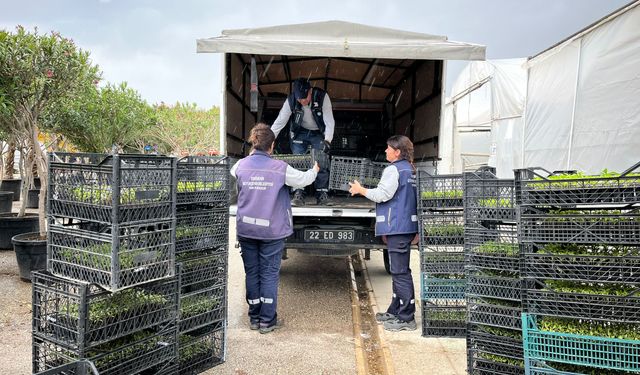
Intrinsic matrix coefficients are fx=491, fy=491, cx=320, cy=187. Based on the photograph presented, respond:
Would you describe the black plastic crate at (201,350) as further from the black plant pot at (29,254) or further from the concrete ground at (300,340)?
the black plant pot at (29,254)

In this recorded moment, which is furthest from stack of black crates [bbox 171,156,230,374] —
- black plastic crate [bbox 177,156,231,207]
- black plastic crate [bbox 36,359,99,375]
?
black plastic crate [bbox 36,359,99,375]

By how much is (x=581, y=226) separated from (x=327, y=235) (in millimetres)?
3399

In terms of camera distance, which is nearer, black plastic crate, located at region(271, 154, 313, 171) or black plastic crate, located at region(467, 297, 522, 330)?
black plastic crate, located at region(467, 297, 522, 330)

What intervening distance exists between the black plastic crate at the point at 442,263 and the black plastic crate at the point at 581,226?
177cm

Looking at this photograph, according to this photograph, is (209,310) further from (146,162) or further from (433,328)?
(433,328)

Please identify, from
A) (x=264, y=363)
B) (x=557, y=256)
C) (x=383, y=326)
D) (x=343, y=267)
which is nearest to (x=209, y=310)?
(x=264, y=363)

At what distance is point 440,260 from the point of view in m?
4.64

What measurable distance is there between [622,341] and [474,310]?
1.09m

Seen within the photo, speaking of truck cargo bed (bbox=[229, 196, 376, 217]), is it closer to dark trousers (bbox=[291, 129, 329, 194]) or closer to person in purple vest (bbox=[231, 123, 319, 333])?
person in purple vest (bbox=[231, 123, 319, 333])

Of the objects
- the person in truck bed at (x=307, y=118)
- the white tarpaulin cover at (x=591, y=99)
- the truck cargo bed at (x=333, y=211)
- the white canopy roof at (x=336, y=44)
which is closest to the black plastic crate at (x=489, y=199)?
the truck cargo bed at (x=333, y=211)

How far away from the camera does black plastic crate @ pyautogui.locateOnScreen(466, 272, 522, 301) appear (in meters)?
3.41

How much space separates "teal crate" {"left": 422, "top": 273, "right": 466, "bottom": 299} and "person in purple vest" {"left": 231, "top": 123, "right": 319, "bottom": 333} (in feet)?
4.57

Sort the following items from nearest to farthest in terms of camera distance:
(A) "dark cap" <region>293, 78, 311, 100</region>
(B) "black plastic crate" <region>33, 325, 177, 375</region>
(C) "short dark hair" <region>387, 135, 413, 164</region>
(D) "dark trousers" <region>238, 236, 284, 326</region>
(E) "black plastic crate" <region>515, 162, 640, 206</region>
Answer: (E) "black plastic crate" <region>515, 162, 640, 206</region>, (B) "black plastic crate" <region>33, 325, 177, 375</region>, (D) "dark trousers" <region>238, 236, 284, 326</region>, (C) "short dark hair" <region>387, 135, 413, 164</region>, (A) "dark cap" <region>293, 78, 311, 100</region>

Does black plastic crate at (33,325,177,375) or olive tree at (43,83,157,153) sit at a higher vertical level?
olive tree at (43,83,157,153)
